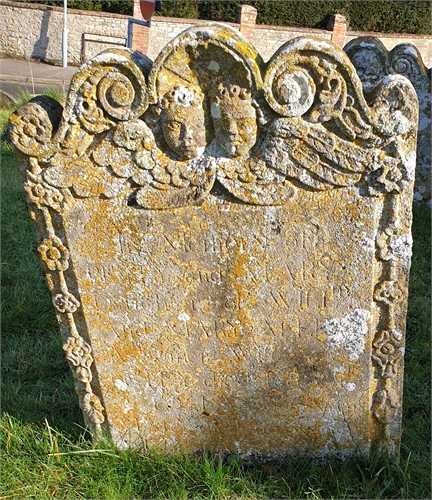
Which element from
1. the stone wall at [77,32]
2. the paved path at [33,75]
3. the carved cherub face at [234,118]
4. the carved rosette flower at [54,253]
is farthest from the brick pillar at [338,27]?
the carved rosette flower at [54,253]

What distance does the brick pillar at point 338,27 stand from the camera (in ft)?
58.8

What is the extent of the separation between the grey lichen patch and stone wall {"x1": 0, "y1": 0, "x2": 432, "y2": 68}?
16.1 meters

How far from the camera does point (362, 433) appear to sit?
8.84 feet

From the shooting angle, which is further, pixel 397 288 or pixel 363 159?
pixel 397 288

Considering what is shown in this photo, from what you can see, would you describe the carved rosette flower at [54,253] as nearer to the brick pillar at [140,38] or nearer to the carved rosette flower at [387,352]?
the carved rosette flower at [387,352]

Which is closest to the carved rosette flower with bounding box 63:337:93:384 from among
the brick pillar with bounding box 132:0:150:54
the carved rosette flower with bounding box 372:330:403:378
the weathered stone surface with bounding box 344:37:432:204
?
the carved rosette flower with bounding box 372:330:403:378

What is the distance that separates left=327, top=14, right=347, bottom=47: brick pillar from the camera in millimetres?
17922

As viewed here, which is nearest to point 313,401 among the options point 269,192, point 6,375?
point 269,192

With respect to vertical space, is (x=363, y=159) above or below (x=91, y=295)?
above

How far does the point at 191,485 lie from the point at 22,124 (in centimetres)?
176

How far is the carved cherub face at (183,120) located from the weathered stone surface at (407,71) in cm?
148

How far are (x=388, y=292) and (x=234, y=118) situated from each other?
3.24 feet

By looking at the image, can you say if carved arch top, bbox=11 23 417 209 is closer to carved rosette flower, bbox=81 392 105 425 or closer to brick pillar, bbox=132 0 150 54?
carved rosette flower, bbox=81 392 105 425

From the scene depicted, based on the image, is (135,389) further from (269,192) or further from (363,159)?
(363,159)
